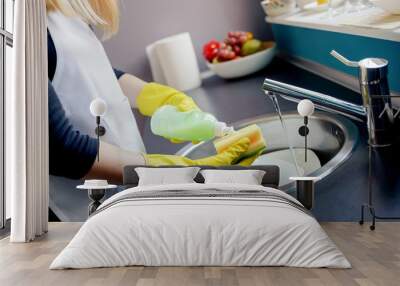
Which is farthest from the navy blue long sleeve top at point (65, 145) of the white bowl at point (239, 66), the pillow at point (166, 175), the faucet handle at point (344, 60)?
the faucet handle at point (344, 60)

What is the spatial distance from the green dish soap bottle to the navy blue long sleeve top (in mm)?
528

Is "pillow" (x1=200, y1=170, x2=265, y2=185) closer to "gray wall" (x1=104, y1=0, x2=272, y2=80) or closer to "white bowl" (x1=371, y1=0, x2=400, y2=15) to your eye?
"gray wall" (x1=104, y1=0, x2=272, y2=80)

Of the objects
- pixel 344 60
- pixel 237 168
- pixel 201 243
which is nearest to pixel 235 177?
pixel 237 168

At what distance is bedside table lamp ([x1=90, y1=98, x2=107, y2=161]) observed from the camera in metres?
5.55

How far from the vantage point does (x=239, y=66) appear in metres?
5.63

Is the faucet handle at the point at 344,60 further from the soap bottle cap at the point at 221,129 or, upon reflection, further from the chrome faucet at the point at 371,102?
the soap bottle cap at the point at 221,129

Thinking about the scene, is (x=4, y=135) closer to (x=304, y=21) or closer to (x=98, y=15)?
(x=98, y=15)

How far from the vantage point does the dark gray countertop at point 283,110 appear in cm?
546

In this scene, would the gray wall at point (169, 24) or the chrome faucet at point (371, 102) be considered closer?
the chrome faucet at point (371, 102)

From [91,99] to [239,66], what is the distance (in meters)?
1.18

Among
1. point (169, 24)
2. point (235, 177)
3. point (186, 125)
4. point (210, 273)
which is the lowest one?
point (235, 177)

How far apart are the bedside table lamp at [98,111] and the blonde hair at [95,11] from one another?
0.55 m

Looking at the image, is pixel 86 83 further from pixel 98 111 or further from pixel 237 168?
pixel 237 168

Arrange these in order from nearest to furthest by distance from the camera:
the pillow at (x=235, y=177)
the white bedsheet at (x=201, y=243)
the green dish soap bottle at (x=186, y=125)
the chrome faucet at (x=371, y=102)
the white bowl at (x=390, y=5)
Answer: the white bedsheet at (x=201, y=243) → the white bowl at (x=390, y=5) → the chrome faucet at (x=371, y=102) → the pillow at (x=235, y=177) → the green dish soap bottle at (x=186, y=125)
